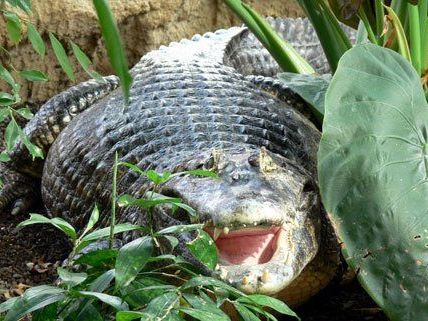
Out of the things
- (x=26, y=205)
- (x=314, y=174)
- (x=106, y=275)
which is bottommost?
(x=26, y=205)

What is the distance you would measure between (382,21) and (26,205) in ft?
6.33

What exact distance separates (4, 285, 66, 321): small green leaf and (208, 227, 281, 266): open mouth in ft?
1.96

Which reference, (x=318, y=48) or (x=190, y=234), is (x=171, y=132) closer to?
(x=190, y=234)

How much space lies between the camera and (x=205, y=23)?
555 cm

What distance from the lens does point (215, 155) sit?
2.64m

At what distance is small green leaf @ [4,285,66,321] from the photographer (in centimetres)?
174

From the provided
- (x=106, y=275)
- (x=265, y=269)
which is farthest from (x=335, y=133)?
(x=106, y=275)

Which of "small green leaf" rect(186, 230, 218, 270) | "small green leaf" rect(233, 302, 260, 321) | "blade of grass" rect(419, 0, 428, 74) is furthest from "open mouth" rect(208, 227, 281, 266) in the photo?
"blade of grass" rect(419, 0, 428, 74)

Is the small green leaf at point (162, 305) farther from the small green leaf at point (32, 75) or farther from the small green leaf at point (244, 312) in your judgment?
the small green leaf at point (32, 75)

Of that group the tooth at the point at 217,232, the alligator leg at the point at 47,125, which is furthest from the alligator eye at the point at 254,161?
the alligator leg at the point at 47,125

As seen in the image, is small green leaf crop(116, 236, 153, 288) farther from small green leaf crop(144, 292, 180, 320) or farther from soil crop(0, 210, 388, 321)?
soil crop(0, 210, 388, 321)

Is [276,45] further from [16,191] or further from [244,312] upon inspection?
[244,312]

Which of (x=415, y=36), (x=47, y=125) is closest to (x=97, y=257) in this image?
(x=415, y=36)

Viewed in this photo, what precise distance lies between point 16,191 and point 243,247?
2028mm
